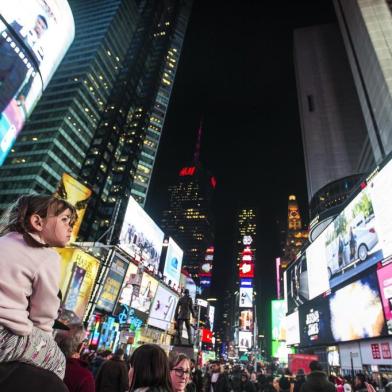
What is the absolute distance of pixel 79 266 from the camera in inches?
700

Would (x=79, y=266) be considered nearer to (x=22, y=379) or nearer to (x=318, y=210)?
(x=22, y=379)

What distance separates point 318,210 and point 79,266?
171ft

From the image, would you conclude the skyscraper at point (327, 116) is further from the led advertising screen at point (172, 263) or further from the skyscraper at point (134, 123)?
the skyscraper at point (134, 123)

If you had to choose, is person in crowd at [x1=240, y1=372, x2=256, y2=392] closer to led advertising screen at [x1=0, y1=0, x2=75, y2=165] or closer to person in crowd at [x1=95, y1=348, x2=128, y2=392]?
person in crowd at [x1=95, y1=348, x2=128, y2=392]

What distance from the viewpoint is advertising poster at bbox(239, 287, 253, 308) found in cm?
5214

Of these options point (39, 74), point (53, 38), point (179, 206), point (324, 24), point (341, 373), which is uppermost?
point (324, 24)

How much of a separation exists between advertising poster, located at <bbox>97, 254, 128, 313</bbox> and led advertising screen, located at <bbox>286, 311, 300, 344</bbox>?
2167 cm

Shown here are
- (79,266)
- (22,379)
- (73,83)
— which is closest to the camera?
(22,379)

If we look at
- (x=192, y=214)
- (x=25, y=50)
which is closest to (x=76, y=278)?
(x=25, y=50)

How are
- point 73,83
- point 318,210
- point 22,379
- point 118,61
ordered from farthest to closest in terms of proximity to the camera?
1. point 118,61
2. point 73,83
3. point 318,210
4. point 22,379

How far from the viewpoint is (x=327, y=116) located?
79875mm

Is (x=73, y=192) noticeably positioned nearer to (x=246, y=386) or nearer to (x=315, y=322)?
(x=246, y=386)

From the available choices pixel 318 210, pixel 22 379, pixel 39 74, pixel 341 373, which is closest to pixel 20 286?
pixel 22 379

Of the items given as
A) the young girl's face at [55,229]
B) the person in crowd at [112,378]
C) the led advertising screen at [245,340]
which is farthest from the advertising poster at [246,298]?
the young girl's face at [55,229]
